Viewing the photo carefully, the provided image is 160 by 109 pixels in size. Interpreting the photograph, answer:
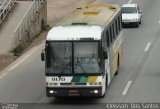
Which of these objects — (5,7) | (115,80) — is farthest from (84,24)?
(5,7)

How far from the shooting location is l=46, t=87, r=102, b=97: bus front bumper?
22.8 m

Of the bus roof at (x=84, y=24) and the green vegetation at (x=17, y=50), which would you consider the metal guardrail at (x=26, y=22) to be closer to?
the green vegetation at (x=17, y=50)

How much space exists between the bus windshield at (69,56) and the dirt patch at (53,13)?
830 cm

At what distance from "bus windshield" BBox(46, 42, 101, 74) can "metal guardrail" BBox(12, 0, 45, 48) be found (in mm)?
11776

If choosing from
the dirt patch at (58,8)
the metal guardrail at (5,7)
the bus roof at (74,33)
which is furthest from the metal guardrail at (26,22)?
the bus roof at (74,33)

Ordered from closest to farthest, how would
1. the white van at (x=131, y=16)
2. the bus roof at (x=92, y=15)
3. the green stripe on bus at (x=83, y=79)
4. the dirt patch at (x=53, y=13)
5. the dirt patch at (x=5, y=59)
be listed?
the green stripe on bus at (x=83, y=79)
the bus roof at (x=92, y=15)
the dirt patch at (x=5, y=59)
the dirt patch at (x=53, y=13)
the white van at (x=131, y=16)

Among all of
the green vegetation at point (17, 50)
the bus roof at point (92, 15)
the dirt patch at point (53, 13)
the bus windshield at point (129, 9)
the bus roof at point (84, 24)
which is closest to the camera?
the bus roof at point (84, 24)

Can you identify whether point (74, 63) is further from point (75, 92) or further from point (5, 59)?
point (5, 59)

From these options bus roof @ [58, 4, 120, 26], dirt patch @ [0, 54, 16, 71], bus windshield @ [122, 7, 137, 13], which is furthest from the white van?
bus roof @ [58, 4, 120, 26]

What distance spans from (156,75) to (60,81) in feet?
22.3

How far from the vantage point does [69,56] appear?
2275 centimetres

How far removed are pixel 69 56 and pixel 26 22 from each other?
14.9m

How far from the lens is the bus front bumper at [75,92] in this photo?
22766mm

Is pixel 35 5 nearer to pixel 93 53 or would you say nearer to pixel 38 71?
pixel 38 71
